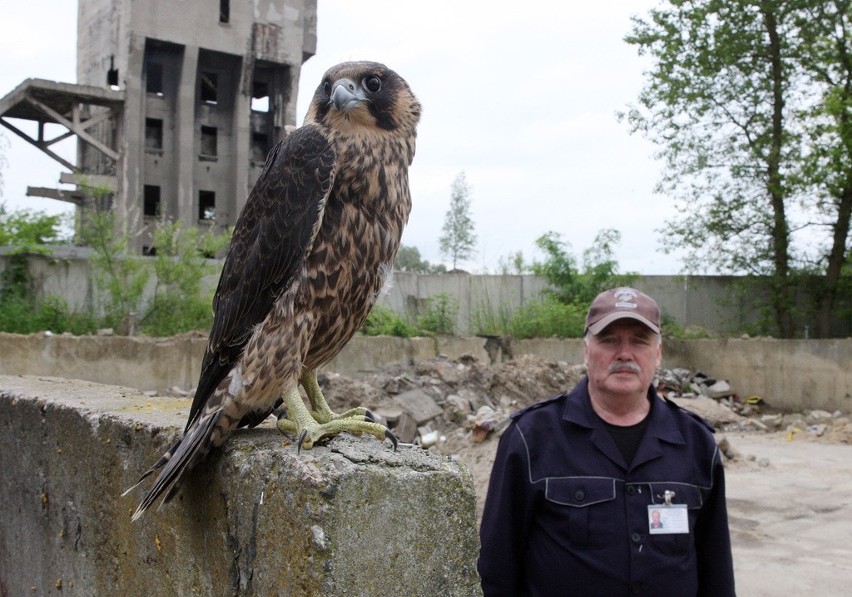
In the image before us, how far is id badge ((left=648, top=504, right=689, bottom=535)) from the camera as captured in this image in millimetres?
2508

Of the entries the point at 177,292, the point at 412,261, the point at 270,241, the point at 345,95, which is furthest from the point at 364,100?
the point at 412,261

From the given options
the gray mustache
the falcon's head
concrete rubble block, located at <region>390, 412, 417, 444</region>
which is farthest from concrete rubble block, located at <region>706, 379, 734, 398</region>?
the falcon's head

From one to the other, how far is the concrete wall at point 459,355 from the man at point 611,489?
32.1ft

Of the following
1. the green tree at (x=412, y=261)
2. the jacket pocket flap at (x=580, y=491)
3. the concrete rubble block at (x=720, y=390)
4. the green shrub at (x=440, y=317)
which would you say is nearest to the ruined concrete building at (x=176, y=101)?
the green tree at (x=412, y=261)

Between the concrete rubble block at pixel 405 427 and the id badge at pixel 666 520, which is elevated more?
the id badge at pixel 666 520

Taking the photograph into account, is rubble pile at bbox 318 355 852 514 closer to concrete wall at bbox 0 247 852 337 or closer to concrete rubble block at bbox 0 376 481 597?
concrete wall at bbox 0 247 852 337

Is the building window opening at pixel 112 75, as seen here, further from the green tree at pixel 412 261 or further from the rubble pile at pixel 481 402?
the rubble pile at pixel 481 402

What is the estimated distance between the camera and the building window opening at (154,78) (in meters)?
25.7

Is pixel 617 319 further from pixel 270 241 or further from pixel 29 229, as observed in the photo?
pixel 29 229

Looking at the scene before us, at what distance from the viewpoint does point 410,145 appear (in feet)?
7.13

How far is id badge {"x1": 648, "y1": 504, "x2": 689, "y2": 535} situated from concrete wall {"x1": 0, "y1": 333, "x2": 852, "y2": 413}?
10.1 meters

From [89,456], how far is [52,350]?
955 cm

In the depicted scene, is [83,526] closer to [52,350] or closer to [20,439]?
[20,439]

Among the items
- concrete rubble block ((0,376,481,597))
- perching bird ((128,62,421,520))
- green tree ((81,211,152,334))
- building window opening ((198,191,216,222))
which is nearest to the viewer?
concrete rubble block ((0,376,481,597))
